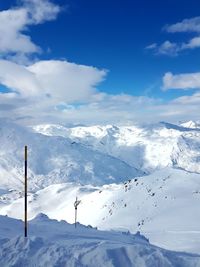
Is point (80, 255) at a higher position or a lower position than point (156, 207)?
higher

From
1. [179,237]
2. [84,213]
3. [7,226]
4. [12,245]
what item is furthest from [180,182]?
[12,245]

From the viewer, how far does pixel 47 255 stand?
979 inches

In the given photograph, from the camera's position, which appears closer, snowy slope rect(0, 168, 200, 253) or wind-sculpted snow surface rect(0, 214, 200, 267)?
wind-sculpted snow surface rect(0, 214, 200, 267)

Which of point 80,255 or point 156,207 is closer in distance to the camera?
point 80,255

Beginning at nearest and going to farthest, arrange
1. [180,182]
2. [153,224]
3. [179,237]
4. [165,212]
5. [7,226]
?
[7,226] < [179,237] < [153,224] < [165,212] < [180,182]

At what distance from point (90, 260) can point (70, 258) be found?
3.86 feet

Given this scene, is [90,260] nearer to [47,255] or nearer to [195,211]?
[47,255]

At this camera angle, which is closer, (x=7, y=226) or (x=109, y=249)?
(x=109, y=249)

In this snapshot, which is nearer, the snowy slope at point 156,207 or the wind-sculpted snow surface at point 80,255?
the wind-sculpted snow surface at point 80,255

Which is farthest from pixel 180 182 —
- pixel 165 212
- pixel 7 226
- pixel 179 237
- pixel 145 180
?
pixel 7 226

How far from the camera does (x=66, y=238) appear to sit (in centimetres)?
3052

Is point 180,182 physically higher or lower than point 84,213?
higher

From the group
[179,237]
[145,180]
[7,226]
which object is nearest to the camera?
[7,226]

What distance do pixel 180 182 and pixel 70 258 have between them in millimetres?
98754
